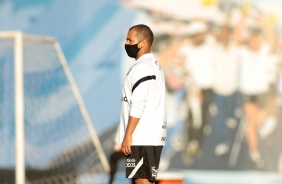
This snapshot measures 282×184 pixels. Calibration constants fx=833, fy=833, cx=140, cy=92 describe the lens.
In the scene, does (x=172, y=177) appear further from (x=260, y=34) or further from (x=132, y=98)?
(x=260, y=34)

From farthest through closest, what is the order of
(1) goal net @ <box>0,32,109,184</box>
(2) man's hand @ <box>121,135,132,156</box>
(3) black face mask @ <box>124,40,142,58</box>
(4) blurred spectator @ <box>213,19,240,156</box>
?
(4) blurred spectator @ <box>213,19,240,156</box>, (1) goal net @ <box>0,32,109,184</box>, (3) black face mask @ <box>124,40,142,58</box>, (2) man's hand @ <box>121,135,132,156</box>

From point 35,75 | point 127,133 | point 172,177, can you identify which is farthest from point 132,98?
point 35,75

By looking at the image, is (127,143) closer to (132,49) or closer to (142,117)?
(142,117)

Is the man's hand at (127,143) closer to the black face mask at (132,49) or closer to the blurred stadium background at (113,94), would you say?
the black face mask at (132,49)

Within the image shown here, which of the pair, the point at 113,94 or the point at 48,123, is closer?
the point at 48,123

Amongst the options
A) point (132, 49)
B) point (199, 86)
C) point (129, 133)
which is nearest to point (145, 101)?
point (129, 133)

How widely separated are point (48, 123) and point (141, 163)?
420 cm

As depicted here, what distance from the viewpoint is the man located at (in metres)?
4.88

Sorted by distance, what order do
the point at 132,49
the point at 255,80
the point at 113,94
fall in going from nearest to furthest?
the point at 132,49 → the point at 255,80 → the point at 113,94

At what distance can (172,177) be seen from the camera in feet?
21.1

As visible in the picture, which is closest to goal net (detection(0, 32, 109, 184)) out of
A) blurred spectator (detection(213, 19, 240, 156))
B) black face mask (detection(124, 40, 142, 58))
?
blurred spectator (detection(213, 19, 240, 156))

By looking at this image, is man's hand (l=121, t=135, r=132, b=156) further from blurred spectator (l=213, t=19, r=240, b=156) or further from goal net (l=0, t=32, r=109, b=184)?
blurred spectator (l=213, t=19, r=240, b=156)

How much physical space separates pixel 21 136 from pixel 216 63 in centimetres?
241

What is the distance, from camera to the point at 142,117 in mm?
4945
